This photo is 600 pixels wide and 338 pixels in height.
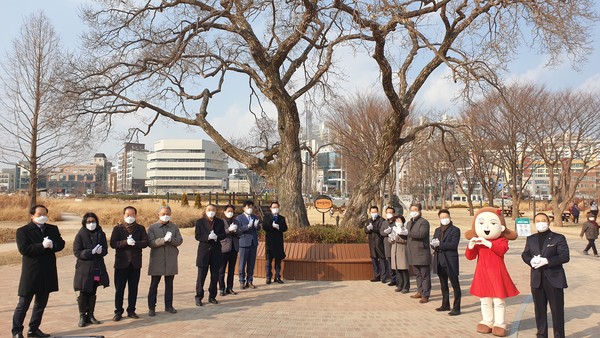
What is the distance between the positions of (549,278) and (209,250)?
503 cm

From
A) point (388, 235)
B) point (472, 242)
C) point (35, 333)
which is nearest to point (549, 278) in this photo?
point (472, 242)

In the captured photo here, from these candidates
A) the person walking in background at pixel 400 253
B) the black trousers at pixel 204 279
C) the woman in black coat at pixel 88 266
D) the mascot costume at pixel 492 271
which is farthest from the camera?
the person walking in background at pixel 400 253

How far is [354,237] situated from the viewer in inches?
416

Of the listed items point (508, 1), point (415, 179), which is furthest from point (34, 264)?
point (415, 179)

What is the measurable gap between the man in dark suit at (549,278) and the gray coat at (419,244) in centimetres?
217

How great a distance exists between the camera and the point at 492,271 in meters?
6.06

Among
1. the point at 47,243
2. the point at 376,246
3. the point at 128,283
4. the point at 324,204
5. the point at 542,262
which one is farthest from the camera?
the point at 324,204

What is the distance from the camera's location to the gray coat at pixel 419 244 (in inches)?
308

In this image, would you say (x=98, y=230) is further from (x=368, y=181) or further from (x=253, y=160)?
(x=368, y=181)

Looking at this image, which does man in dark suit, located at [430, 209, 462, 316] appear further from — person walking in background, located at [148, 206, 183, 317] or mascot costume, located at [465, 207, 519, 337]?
person walking in background, located at [148, 206, 183, 317]

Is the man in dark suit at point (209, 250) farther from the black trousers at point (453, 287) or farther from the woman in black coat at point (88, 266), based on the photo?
the black trousers at point (453, 287)

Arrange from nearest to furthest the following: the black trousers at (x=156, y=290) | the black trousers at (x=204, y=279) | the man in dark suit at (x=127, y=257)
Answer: the man in dark suit at (x=127, y=257), the black trousers at (x=156, y=290), the black trousers at (x=204, y=279)

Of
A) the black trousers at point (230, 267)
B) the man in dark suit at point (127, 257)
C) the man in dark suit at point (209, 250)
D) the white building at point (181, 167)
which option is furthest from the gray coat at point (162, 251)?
the white building at point (181, 167)

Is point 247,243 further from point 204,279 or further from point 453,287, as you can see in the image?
point 453,287
